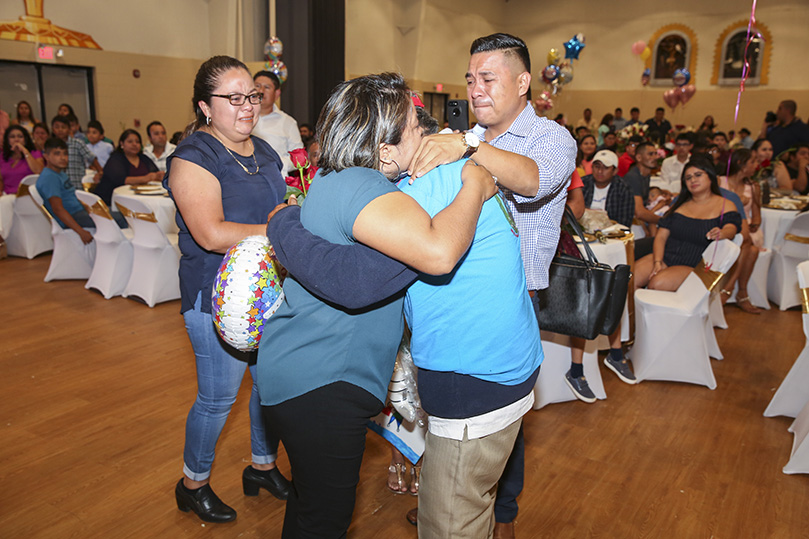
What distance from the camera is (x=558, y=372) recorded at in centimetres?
325

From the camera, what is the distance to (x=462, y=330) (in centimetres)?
123

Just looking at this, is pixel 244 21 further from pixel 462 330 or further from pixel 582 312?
pixel 462 330

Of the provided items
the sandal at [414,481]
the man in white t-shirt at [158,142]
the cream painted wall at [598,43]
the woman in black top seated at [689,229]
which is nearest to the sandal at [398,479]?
the sandal at [414,481]

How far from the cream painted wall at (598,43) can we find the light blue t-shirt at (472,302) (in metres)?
12.7

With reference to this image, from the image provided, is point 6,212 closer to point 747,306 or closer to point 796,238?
point 747,306

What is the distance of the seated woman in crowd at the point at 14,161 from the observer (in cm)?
654

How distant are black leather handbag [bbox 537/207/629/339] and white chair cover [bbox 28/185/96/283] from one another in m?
4.84

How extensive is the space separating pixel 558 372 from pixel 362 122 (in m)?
2.47

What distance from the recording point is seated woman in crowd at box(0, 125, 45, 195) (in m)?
6.54

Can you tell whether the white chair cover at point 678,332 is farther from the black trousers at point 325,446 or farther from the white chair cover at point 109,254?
the white chair cover at point 109,254

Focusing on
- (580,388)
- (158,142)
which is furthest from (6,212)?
(580,388)

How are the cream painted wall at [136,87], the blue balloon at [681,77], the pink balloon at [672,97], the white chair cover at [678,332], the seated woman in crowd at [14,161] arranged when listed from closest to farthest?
the white chair cover at [678,332] < the seated woman in crowd at [14,161] < the cream painted wall at [136,87] < the blue balloon at [681,77] < the pink balloon at [672,97]

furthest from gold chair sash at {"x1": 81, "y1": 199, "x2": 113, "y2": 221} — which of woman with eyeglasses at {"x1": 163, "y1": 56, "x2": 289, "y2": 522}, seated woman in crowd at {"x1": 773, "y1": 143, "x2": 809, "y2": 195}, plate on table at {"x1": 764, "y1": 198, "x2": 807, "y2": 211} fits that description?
seated woman in crowd at {"x1": 773, "y1": 143, "x2": 809, "y2": 195}

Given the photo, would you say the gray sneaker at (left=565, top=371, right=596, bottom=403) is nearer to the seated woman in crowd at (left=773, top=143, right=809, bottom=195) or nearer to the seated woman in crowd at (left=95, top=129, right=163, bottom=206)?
the seated woman in crowd at (left=95, top=129, right=163, bottom=206)
